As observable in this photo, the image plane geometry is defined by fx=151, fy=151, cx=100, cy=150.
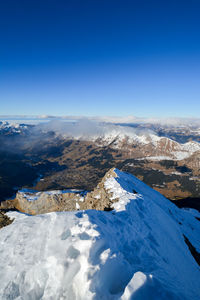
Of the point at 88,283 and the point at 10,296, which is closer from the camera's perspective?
the point at 88,283

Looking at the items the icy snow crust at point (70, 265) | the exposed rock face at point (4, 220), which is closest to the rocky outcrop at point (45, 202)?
the exposed rock face at point (4, 220)

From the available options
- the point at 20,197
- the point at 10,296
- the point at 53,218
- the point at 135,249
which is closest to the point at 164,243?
the point at 135,249

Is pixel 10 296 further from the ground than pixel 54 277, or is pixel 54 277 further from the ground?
pixel 54 277

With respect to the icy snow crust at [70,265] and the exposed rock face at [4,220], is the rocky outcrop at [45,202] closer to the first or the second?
the exposed rock face at [4,220]

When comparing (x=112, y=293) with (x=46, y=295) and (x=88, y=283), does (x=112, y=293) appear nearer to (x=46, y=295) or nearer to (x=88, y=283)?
(x=88, y=283)

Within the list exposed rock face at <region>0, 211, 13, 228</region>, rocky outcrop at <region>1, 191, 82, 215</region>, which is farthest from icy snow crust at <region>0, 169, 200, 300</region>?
rocky outcrop at <region>1, 191, 82, 215</region>

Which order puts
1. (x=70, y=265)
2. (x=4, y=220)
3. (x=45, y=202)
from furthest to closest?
(x=45, y=202), (x=4, y=220), (x=70, y=265)

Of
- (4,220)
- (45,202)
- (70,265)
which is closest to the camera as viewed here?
(70,265)

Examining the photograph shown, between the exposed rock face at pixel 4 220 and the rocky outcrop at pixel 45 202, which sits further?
the rocky outcrop at pixel 45 202

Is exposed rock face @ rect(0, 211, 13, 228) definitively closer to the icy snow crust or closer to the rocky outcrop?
the icy snow crust

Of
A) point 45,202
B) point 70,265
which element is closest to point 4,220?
point 70,265

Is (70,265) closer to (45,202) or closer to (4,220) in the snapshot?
(4,220)
